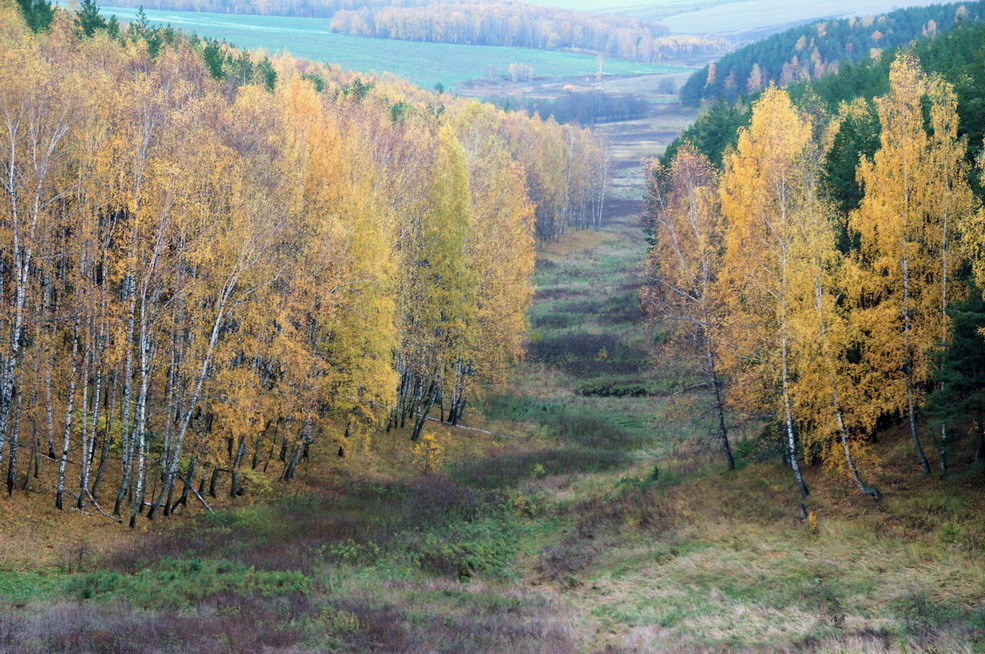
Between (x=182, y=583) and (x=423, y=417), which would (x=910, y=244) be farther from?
(x=182, y=583)

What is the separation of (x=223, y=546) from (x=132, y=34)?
5636 cm

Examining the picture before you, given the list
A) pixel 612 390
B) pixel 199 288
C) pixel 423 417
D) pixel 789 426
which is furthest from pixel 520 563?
pixel 612 390

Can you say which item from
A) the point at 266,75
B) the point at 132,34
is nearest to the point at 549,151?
the point at 266,75

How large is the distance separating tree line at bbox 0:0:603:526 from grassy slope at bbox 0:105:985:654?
237 cm

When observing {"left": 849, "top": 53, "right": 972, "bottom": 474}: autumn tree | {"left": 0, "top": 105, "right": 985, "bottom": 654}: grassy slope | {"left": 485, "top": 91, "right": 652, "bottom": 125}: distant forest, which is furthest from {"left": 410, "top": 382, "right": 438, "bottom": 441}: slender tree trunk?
{"left": 485, "top": 91, "right": 652, "bottom": 125}: distant forest

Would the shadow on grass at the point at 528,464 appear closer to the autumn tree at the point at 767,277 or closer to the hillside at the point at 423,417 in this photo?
the hillside at the point at 423,417

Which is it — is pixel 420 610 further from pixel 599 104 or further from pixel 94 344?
pixel 599 104

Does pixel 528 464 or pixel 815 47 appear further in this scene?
pixel 815 47

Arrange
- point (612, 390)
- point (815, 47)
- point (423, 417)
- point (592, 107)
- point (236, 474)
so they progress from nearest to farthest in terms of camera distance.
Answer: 1. point (236, 474)
2. point (423, 417)
3. point (612, 390)
4. point (815, 47)
5. point (592, 107)

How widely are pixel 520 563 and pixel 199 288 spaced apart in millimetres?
12056

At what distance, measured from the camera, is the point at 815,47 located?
154 meters

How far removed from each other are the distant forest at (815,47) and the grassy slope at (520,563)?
135236 mm

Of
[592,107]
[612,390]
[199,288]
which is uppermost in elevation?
[592,107]

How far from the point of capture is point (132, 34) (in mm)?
A: 61125
